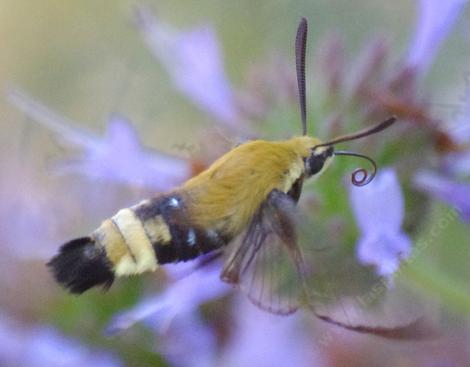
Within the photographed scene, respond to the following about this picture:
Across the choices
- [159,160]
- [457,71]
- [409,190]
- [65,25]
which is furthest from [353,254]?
[65,25]

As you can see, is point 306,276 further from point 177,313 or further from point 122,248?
point 177,313

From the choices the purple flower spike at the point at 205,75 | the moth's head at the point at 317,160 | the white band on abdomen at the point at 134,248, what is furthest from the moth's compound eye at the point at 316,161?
the purple flower spike at the point at 205,75

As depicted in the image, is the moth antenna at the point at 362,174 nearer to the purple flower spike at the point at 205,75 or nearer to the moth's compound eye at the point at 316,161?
the moth's compound eye at the point at 316,161

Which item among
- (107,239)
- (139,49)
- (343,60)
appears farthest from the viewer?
(139,49)

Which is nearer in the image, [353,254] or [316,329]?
[353,254]

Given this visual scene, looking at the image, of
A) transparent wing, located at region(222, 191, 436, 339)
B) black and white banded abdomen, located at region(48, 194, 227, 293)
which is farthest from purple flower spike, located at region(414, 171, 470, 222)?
black and white banded abdomen, located at region(48, 194, 227, 293)

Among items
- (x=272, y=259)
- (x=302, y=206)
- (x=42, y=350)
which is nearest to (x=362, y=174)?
(x=302, y=206)

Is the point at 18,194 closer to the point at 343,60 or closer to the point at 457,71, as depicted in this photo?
the point at 343,60
